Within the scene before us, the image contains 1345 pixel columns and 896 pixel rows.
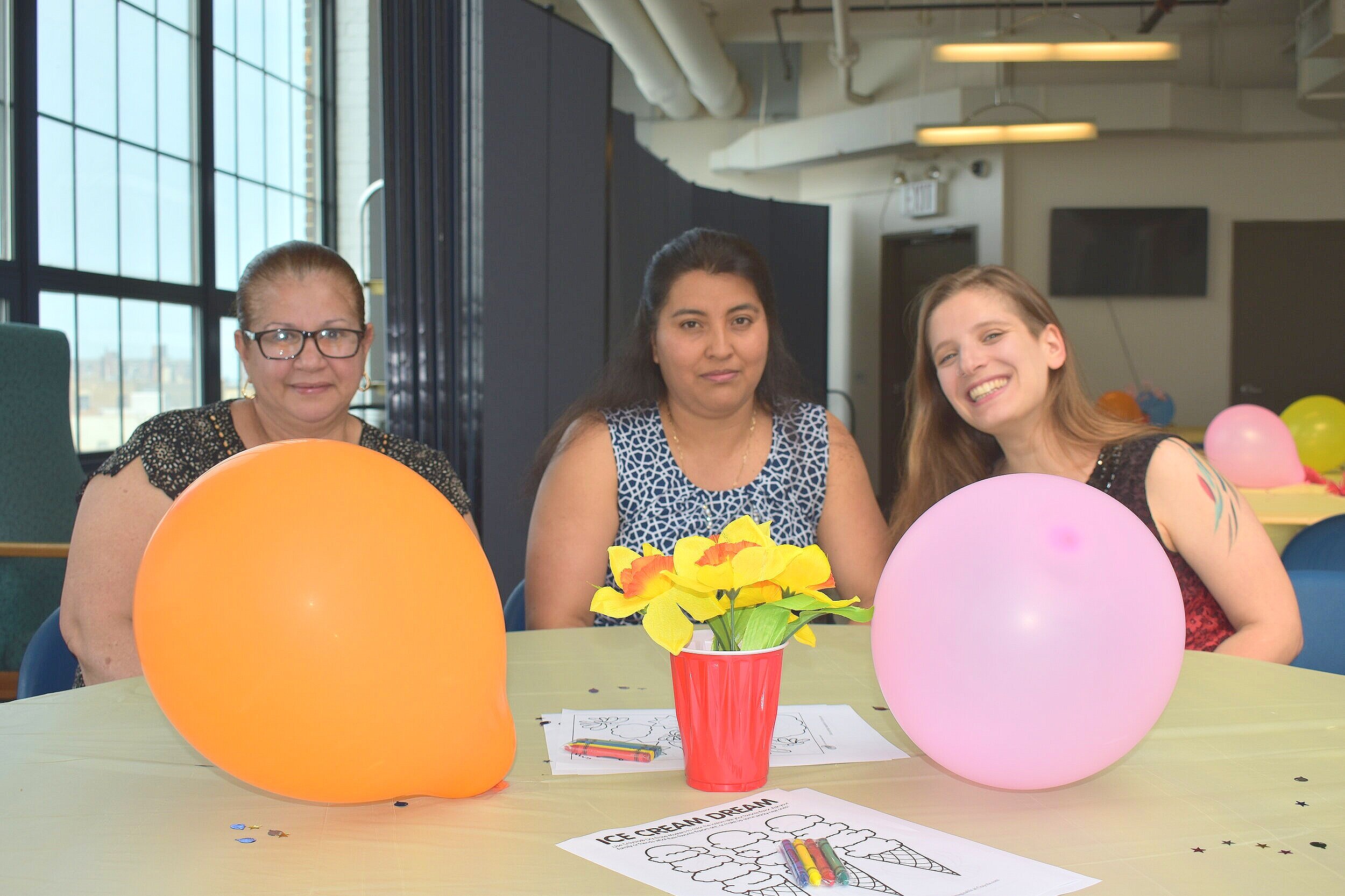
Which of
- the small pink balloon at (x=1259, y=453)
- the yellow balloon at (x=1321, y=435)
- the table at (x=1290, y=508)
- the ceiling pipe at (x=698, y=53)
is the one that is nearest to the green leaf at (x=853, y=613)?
the table at (x=1290, y=508)

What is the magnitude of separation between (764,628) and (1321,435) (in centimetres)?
437

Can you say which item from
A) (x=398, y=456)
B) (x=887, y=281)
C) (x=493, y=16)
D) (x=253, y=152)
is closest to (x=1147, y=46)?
(x=887, y=281)

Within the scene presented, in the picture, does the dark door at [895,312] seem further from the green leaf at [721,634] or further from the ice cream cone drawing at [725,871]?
the ice cream cone drawing at [725,871]

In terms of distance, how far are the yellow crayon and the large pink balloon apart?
0.63 ft

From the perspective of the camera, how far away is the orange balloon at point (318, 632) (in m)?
0.85

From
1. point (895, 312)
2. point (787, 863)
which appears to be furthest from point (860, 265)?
point (787, 863)

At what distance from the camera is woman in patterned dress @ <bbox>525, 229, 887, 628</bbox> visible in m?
2.05

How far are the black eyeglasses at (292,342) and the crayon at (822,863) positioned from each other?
1.26 m

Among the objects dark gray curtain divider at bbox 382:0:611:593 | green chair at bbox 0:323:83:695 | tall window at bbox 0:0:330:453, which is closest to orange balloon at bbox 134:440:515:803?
green chair at bbox 0:323:83:695

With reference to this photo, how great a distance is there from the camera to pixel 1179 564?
5.49 ft

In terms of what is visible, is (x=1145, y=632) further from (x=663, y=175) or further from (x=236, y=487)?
(x=663, y=175)

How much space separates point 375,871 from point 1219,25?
9695 mm

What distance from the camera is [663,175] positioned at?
23.2 feet

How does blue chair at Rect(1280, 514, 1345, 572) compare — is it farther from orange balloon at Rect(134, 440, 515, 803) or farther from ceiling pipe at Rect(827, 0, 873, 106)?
ceiling pipe at Rect(827, 0, 873, 106)
